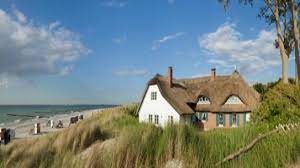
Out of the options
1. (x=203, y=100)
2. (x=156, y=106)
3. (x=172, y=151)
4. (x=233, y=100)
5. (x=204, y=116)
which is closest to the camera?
(x=172, y=151)

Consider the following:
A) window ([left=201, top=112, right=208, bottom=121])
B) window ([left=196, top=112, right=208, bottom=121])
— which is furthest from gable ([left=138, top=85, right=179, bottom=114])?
window ([left=201, top=112, right=208, bottom=121])

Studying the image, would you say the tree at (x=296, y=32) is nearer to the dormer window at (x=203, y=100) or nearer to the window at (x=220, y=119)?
the window at (x=220, y=119)

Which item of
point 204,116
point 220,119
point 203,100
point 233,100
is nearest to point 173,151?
point 220,119

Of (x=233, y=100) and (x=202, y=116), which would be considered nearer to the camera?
(x=233, y=100)

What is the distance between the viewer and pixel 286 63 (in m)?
16.9

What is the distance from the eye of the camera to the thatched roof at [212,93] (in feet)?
98.1

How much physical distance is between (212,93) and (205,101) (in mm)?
1150

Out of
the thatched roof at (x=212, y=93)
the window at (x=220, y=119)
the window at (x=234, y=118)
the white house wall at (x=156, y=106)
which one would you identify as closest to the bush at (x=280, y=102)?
the thatched roof at (x=212, y=93)

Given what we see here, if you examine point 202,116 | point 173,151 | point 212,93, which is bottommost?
point 202,116

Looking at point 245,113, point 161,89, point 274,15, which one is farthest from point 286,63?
point 161,89

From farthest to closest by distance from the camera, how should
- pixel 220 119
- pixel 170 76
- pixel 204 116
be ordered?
pixel 170 76
pixel 204 116
pixel 220 119

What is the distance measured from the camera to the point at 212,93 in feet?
104

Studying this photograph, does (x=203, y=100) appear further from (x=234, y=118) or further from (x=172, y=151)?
(x=172, y=151)

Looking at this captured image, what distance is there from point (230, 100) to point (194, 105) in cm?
387
